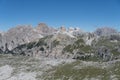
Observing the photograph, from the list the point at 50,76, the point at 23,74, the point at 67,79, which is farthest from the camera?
the point at 23,74

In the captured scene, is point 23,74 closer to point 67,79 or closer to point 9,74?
point 9,74

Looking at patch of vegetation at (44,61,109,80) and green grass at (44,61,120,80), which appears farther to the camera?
patch of vegetation at (44,61,109,80)

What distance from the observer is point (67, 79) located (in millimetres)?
65938

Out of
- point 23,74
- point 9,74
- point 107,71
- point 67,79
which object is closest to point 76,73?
point 67,79

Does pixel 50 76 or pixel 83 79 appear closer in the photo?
pixel 83 79

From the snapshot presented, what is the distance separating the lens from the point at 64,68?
254 feet

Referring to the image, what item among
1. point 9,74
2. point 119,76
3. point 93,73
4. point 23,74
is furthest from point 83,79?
point 9,74

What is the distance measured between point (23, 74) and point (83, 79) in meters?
23.4

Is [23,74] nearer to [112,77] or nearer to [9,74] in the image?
[9,74]

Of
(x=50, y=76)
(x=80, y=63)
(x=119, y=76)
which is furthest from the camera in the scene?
(x=80, y=63)

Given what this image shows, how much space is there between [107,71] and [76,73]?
9.41 meters

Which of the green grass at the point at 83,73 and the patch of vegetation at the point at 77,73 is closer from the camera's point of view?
the green grass at the point at 83,73

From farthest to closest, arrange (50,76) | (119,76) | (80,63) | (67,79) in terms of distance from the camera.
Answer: (80,63), (50,76), (67,79), (119,76)

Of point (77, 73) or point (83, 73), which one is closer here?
point (83, 73)
